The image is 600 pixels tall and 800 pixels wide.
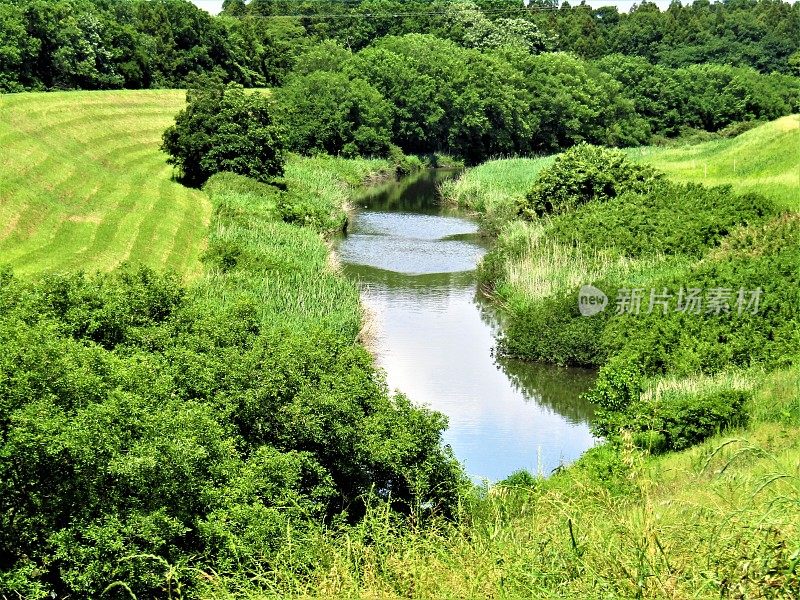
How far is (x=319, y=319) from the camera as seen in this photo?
81.2ft

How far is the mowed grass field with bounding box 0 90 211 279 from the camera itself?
32.1m

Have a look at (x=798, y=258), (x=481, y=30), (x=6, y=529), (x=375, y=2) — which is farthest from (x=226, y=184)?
(x=375, y=2)

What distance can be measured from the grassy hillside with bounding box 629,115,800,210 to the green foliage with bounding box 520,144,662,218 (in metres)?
4.62

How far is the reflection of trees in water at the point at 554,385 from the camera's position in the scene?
78.9 ft

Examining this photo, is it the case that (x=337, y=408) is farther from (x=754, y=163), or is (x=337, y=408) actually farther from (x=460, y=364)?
(x=754, y=163)

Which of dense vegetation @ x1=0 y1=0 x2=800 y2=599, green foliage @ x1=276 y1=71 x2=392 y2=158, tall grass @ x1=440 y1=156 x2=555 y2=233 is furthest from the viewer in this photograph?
green foliage @ x1=276 y1=71 x2=392 y2=158

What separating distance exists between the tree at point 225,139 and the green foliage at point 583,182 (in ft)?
44.4

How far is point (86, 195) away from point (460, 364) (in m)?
20.2

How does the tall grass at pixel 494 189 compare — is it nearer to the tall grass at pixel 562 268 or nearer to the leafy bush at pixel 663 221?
the leafy bush at pixel 663 221

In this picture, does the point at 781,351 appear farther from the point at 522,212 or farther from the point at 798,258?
the point at 522,212

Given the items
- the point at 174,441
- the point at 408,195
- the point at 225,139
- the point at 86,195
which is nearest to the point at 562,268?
the point at 174,441

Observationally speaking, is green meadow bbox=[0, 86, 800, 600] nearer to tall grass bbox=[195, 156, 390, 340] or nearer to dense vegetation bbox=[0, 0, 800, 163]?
tall grass bbox=[195, 156, 390, 340]

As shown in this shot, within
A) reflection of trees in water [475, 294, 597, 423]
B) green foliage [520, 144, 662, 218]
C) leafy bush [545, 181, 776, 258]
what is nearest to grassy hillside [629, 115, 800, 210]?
leafy bush [545, 181, 776, 258]

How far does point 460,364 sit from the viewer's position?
27.0m
